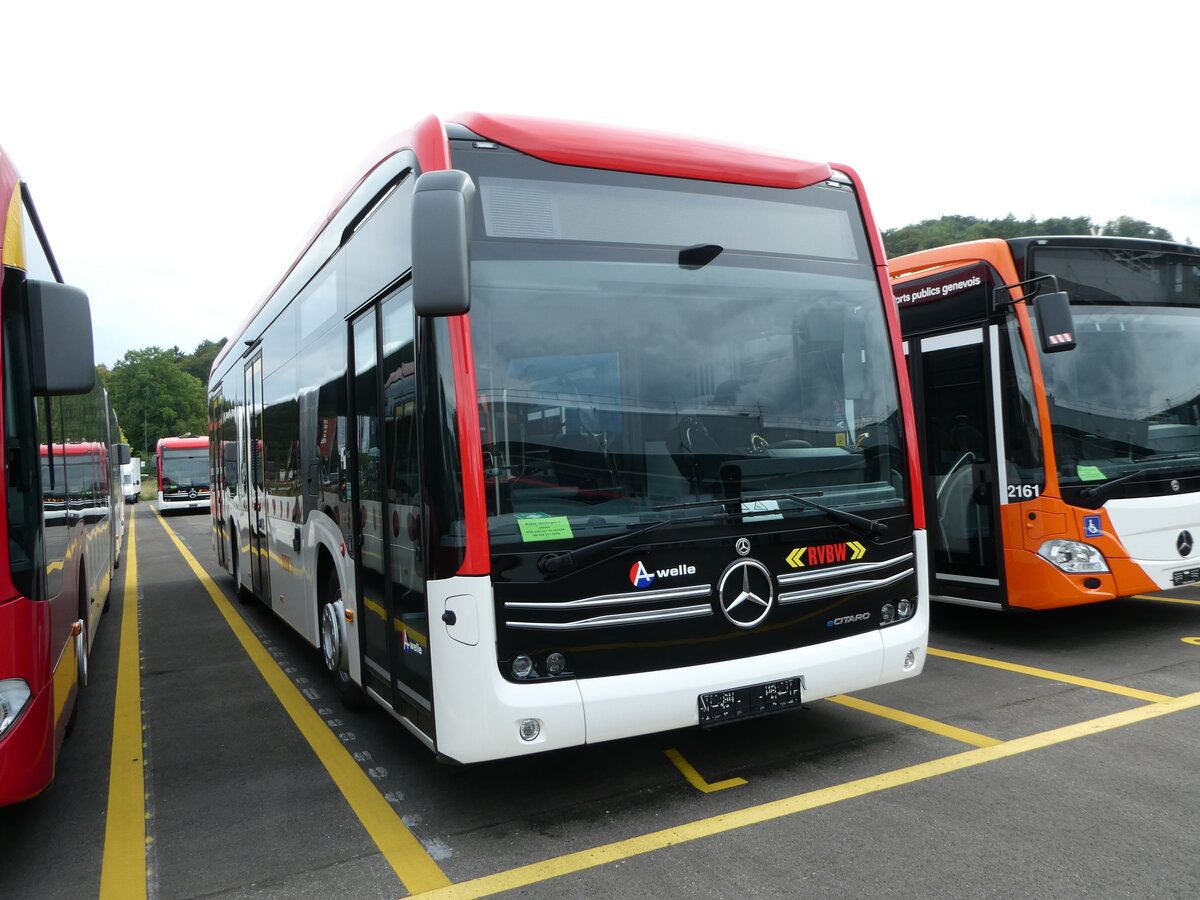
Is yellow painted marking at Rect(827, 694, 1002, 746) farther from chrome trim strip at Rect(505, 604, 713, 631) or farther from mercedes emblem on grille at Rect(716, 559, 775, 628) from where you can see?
chrome trim strip at Rect(505, 604, 713, 631)

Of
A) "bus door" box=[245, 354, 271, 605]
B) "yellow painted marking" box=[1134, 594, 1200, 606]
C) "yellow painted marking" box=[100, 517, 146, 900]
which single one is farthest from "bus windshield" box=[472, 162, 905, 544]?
"yellow painted marking" box=[1134, 594, 1200, 606]

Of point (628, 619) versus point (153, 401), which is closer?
point (628, 619)

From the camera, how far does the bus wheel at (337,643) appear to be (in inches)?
223

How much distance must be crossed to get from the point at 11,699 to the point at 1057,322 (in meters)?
5.96

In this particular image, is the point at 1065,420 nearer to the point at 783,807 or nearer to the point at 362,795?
the point at 783,807

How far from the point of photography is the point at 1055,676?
6.18 metres

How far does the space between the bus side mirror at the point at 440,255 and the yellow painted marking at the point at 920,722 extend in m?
3.02

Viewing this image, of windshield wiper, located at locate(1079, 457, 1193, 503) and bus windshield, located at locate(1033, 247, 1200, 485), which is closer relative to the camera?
→ windshield wiper, located at locate(1079, 457, 1193, 503)

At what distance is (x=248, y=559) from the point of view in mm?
9984

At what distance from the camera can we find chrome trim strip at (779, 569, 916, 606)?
4.32 m

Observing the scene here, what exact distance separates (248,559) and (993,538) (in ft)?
24.2

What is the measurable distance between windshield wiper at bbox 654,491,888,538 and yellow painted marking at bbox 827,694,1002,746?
1.04 metres

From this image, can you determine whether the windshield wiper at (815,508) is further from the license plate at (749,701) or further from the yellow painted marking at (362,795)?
the yellow painted marking at (362,795)

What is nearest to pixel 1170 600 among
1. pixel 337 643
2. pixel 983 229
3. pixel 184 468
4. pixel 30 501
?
pixel 337 643
